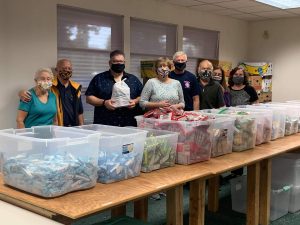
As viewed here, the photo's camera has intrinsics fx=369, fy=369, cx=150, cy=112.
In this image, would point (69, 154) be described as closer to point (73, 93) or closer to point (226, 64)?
point (73, 93)

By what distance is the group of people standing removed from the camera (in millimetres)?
3027

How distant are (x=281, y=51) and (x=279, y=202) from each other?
4.68 m

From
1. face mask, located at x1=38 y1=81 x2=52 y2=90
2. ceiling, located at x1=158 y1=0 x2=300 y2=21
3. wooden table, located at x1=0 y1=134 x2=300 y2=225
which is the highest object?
ceiling, located at x1=158 y1=0 x2=300 y2=21

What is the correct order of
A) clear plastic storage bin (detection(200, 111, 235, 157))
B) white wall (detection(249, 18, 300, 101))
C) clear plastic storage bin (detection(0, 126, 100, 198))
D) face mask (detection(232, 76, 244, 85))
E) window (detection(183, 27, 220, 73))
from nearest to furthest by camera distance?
1. clear plastic storage bin (detection(0, 126, 100, 198))
2. clear plastic storage bin (detection(200, 111, 235, 157))
3. face mask (detection(232, 76, 244, 85))
4. window (detection(183, 27, 220, 73))
5. white wall (detection(249, 18, 300, 101))

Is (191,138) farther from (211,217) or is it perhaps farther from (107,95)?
(211,217)

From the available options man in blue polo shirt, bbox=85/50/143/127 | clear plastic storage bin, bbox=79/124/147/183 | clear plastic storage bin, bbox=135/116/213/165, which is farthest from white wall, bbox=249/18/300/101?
clear plastic storage bin, bbox=79/124/147/183

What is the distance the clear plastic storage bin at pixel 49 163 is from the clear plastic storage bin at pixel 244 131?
1257 mm

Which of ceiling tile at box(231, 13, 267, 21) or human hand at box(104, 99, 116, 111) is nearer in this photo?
human hand at box(104, 99, 116, 111)

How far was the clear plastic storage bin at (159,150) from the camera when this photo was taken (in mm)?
2082

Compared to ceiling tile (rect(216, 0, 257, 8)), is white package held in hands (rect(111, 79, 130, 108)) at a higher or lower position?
lower

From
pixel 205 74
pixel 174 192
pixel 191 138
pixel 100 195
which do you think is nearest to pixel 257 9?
pixel 205 74

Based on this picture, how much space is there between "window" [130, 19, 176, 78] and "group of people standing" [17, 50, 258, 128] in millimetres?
2039

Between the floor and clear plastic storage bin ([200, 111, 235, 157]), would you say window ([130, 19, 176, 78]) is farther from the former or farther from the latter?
clear plastic storage bin ([200, 111, 235, 157])

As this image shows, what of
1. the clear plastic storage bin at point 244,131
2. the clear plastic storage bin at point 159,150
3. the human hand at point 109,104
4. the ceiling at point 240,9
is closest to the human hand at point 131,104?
the human hand at point 109,104
